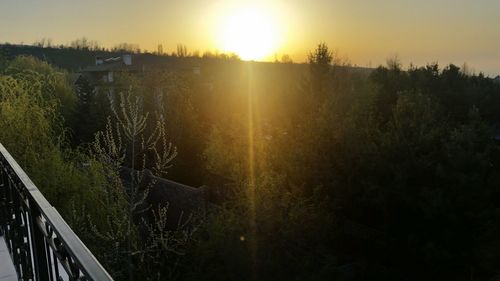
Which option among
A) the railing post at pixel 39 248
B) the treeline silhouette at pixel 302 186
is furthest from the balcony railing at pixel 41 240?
the treeline silhouette at pixel 302 186

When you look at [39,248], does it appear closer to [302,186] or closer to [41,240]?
[41,240]

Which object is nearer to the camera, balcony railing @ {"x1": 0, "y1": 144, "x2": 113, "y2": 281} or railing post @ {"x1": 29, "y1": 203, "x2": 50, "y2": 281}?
balcony railing @ {"x1": 0, "y1": 144, "x2": 113, "y2": 281}

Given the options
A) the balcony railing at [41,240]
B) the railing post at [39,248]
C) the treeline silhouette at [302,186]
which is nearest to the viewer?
the balcony railing at [41,240]

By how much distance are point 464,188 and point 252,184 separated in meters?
5.57

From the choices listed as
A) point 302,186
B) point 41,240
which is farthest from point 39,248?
point 302,186

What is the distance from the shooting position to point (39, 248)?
1688 millimetres

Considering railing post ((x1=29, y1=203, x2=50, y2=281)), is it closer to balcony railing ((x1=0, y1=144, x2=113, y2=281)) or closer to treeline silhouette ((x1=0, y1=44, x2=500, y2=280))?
balcony railing ((x1=0, y1=144, x2=113, y2=281))

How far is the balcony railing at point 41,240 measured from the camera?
1.09m

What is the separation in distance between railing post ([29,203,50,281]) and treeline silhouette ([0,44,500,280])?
4.24 metres

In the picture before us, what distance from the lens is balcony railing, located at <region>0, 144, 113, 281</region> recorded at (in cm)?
109

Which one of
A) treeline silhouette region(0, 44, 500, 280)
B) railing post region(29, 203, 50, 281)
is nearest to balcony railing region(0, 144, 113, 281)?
railing post region(29, 203, 50, 281)

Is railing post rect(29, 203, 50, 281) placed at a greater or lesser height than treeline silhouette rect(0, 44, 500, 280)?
greater

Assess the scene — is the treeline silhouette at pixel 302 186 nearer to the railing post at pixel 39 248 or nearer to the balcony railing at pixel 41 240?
the balcony railing at pixel 41 240

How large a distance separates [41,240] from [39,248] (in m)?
0.05
